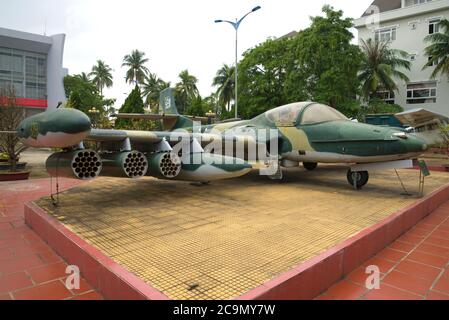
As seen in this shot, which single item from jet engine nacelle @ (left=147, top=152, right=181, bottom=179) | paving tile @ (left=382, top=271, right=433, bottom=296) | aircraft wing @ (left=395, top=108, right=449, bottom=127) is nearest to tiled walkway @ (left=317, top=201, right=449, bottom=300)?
paving tile @ (left=382, top=271, right=433, bottom=296)

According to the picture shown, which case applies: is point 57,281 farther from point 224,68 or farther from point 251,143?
point 224,68

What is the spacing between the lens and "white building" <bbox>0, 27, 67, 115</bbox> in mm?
40625

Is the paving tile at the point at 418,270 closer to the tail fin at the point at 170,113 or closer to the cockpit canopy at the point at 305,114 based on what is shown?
the cockpit canopy at the point at 305,114

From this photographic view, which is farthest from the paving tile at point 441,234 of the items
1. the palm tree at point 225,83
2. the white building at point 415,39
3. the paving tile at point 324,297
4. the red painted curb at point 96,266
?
the palm tree at point 225,83

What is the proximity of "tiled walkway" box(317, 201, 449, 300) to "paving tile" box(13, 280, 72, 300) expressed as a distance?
2508 mm

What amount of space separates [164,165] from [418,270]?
4.44 metres

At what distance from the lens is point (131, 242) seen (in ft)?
12.2

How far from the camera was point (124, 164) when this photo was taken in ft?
18.0

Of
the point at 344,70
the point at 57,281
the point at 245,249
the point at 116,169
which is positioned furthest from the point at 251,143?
the point at 344,70

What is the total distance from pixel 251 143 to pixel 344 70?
577 inches

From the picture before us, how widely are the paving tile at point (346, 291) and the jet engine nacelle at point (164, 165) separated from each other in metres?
3.91

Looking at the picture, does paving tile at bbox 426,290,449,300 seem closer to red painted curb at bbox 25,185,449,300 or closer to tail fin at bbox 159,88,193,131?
red painted curb at bbox 25,185,449,300
